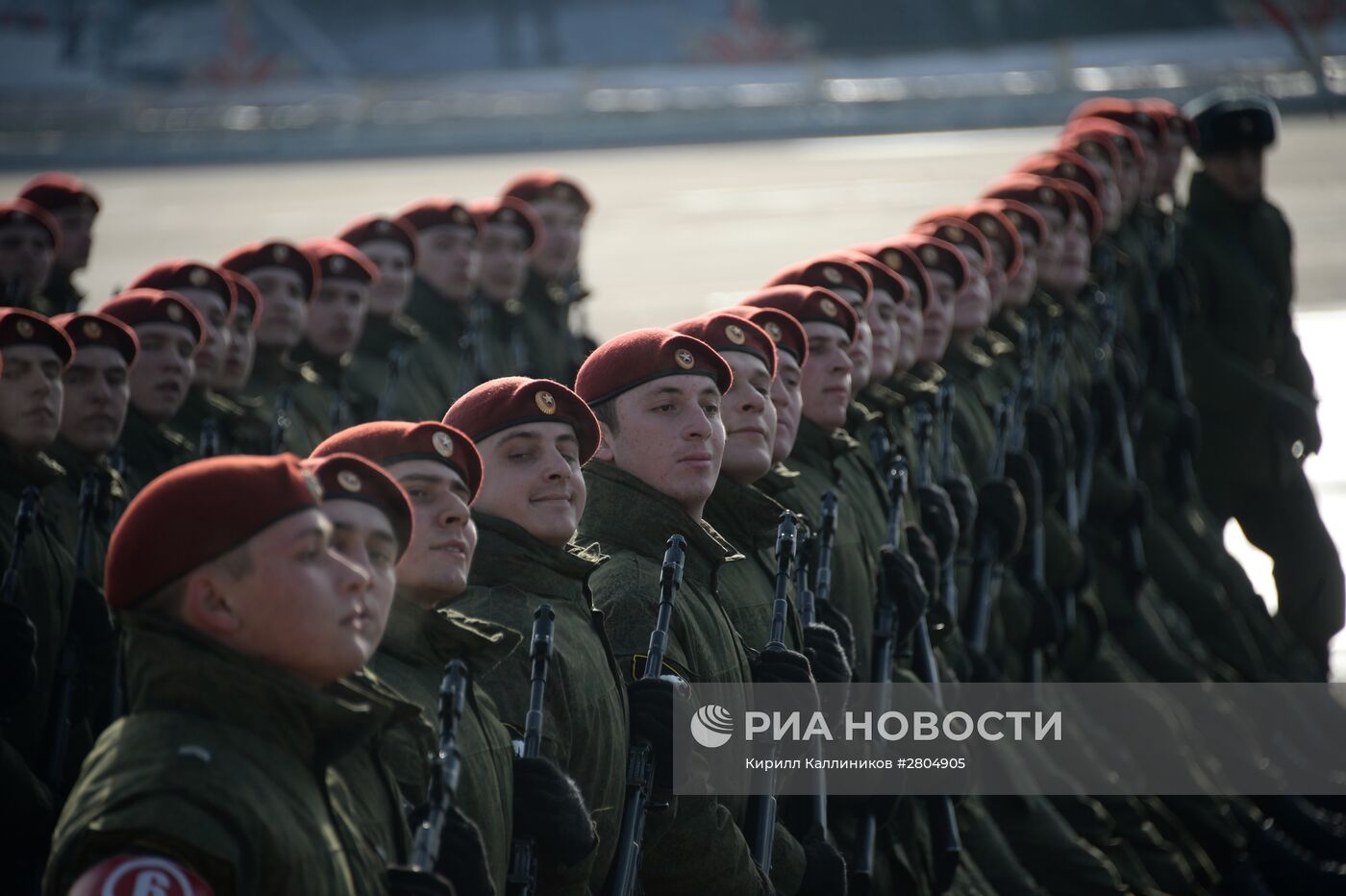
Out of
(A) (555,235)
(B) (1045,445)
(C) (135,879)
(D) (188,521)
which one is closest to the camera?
(C) (135,879)

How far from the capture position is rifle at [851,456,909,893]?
19.1 feet

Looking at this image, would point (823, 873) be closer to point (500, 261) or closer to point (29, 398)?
point (29, 398)

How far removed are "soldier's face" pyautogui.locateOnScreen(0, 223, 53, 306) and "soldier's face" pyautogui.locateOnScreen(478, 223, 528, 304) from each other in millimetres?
2413

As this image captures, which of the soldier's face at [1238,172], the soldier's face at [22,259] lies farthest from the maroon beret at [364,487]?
the soldier's face at [1238,172]

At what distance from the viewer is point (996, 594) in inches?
318

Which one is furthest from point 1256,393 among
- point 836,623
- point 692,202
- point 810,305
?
point 692,202

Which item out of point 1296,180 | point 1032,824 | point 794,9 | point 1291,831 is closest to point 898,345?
point 1032,824

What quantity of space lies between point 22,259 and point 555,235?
3.40 m

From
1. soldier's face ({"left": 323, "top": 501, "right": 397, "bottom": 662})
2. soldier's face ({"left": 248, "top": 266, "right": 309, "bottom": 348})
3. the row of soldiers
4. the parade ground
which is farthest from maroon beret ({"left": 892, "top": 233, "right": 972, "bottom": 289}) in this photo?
the parade ground

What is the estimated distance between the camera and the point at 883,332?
23.8 ft

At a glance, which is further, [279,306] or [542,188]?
[542,188]

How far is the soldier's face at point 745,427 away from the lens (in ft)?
17.5

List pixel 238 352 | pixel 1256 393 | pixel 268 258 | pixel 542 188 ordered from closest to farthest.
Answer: pixel 238 352
pixel 268 258
pixel 1256 393
pixel 542 188

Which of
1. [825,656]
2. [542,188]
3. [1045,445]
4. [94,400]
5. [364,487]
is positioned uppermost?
[542,188]
